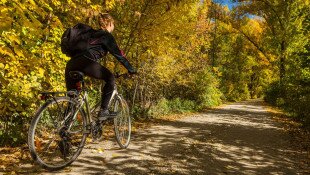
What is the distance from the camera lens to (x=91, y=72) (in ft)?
14.1

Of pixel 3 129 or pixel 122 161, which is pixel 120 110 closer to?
pixel 122 161

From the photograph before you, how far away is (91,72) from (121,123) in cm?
144

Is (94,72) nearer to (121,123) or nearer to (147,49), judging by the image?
(121,123)

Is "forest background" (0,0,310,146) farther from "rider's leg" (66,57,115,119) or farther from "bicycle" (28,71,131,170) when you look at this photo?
"bicycle" (28,71,131,170)

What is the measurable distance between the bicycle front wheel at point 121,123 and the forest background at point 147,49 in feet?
3.93

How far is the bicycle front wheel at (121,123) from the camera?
17.2ft

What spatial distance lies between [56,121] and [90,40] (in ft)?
3.87

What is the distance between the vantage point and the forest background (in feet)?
16.3

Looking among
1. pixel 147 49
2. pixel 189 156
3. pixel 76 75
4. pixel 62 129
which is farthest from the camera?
pixel 147 49

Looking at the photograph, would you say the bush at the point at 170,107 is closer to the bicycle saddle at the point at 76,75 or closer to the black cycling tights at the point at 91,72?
the black cycling tights at the point at 91,72

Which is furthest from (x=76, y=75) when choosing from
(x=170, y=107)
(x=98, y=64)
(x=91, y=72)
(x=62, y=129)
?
(x=170, y=107)

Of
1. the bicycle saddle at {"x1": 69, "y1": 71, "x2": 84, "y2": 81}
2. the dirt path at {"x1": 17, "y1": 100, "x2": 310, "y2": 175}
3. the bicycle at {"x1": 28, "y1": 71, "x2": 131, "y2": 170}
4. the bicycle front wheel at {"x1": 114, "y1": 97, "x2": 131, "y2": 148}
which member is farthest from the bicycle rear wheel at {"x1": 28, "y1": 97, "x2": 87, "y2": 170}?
the bicycle front wheel at {"x1": 114, "y1": 97, "x2": 131, "y2": 148}

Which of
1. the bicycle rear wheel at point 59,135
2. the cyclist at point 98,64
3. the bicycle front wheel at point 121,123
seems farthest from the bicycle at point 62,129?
the bicycle front wheel at point 121,123

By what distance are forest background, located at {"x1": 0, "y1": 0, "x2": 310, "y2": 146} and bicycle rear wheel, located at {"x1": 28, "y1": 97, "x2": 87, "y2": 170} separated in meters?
0.72
